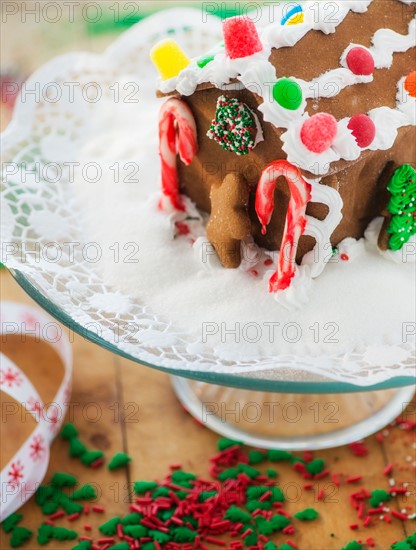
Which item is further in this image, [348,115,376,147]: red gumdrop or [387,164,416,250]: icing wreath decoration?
[387,164,416,250]: icing wreath decoration

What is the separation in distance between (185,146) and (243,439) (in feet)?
1.74

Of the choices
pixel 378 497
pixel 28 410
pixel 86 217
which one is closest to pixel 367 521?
pixel 378 497

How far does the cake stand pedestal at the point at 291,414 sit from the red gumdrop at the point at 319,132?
1.69 feet

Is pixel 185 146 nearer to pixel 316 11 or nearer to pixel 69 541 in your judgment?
pixel 316 11

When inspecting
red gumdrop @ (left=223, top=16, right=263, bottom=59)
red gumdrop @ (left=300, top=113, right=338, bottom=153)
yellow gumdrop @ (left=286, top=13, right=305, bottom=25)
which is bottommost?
red gumdrop @ (left=300, top=113, right=338, bottom=153)

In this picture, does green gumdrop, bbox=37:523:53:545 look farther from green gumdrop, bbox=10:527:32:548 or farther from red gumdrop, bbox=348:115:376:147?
red gumdrop, bbox=348:115:376:147

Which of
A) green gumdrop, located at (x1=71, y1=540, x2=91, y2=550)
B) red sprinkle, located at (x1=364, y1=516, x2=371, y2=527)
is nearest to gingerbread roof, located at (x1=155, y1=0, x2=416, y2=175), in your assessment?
red sprinkle, located at (x1=364, y1=516, x2=371, y2=527)

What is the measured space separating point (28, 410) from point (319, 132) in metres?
0.71

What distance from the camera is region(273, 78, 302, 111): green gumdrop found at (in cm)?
125

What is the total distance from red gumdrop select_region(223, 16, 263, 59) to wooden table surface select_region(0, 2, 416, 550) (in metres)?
0.67

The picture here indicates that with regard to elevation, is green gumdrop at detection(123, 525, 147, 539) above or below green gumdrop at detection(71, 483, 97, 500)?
below

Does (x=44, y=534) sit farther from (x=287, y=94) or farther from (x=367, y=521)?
(x=287, y=94)

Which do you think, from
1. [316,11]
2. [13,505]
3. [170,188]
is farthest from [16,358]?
[316,11]

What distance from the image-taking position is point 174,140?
4.87 ft
